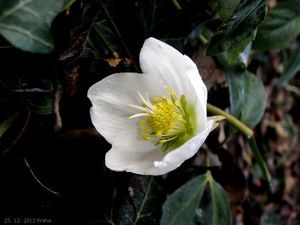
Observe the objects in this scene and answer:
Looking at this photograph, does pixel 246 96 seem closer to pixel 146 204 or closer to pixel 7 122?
pixel 146 204

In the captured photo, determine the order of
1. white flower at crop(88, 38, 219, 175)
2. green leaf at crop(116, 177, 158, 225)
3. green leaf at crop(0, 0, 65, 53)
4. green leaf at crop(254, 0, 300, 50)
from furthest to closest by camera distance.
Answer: green leaf at crop(254, 0, 300, 50) < green leaf at crop(116, 177, 158, 225) < white flower at crop(88, 38, 219, 175) < green leaf at crop(0, 0, 65, 53)

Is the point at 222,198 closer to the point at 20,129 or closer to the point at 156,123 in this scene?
the point at 156,123

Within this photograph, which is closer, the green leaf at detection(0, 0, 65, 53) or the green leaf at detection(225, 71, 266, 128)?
the green leaf at detection(0, 0, 65, 53)

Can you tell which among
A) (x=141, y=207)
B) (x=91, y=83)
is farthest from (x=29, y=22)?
(x=141, y=207)

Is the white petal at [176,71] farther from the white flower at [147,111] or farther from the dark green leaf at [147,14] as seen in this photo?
the dark green leaf at [147,14]

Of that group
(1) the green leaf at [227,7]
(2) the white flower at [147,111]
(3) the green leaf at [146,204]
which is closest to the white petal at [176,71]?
(2) the white flower at [147,111]

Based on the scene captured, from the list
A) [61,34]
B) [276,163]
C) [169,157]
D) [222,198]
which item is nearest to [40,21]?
[61,34]

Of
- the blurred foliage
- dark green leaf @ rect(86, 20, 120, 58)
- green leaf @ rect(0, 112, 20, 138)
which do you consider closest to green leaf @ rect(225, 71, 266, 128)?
the blurred foliage

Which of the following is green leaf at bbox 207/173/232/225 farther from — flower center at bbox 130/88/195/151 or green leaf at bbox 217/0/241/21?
green leaf at bbox 217/0/241/21
